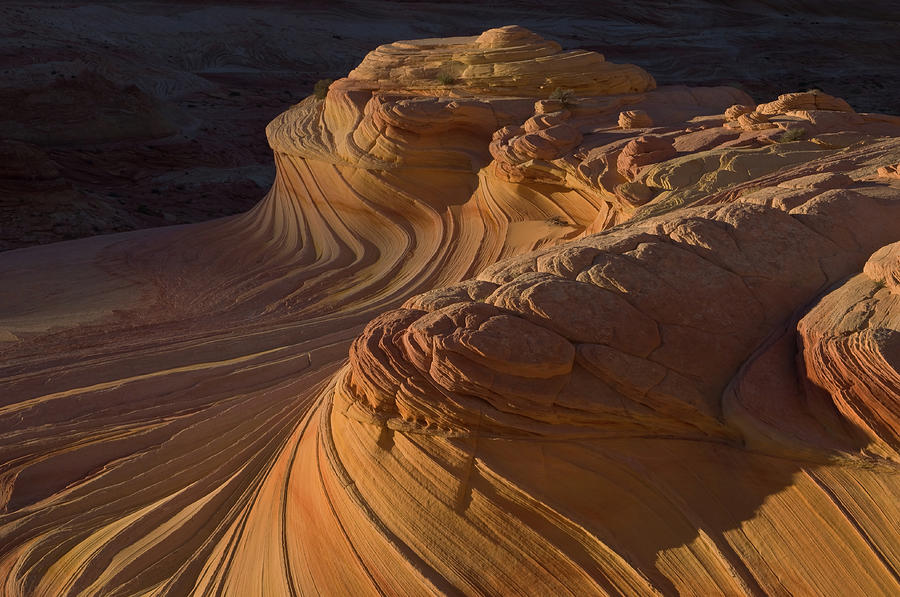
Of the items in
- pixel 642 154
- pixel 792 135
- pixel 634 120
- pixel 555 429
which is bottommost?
pixel 555 429

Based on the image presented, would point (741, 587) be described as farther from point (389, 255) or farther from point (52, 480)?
point (389, 255)

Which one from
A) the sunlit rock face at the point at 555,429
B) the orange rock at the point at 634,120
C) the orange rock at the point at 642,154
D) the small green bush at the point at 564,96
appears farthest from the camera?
the small green bush at the point at 564,96

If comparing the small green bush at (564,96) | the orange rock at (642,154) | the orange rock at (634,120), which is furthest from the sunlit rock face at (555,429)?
the small green bush at (564,96)

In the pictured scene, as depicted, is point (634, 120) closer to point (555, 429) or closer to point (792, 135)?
point (792, 135)

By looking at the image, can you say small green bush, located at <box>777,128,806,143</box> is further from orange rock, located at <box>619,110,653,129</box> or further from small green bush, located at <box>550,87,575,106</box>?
small green bush, located at <box>550,87,575,106</box>

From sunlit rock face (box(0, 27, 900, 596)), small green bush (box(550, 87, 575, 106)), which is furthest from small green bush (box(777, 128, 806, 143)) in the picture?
small green bush (box(550, 87, 575, 106))

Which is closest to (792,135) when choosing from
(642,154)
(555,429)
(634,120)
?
(642,154)

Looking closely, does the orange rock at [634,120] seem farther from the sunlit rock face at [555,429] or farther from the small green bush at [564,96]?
the sunlit rock face at [555,429]

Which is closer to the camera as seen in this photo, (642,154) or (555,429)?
(555,429)

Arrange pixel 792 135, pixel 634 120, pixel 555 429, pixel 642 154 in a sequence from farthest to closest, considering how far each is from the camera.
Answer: pixel 634 120
pixel 642 154
pixel 792 135
pixel 555 429
